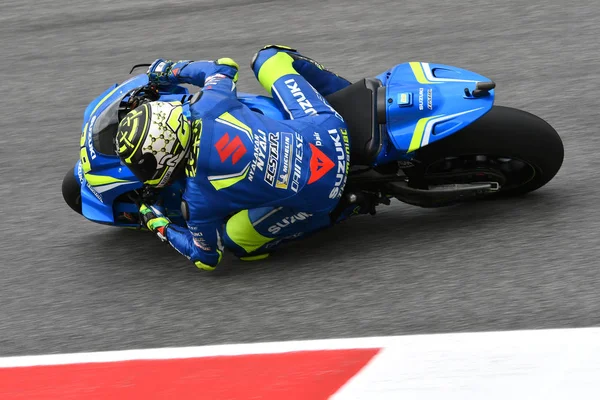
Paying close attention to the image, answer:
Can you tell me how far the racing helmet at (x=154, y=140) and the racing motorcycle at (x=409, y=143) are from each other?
41cm

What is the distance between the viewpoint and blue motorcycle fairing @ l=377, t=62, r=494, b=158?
4.38m

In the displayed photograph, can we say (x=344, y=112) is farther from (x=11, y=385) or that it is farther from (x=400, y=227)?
(x=11, y=385)

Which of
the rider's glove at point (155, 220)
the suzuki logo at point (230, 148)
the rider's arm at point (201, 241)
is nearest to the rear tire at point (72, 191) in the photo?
the rider's glove at point (155, 220)

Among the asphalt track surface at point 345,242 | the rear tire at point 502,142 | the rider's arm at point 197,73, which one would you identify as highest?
the rider's arm at point 197,73

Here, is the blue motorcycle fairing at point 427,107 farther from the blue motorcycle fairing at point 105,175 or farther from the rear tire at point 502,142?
the blue motorcycle fairing at point 105,175

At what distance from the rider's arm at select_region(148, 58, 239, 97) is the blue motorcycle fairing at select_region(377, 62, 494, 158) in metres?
0.83

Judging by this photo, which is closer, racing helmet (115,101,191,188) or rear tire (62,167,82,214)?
racing helmet (115,101,191,188)

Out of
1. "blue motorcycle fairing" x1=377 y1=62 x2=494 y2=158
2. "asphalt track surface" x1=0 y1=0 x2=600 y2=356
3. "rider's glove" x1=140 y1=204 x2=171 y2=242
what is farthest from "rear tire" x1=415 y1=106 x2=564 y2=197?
"rider's glove" x1=140 y1=204 x2=171 y2=242

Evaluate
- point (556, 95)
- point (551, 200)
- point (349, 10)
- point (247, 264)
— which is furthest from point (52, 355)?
point (349, 10)

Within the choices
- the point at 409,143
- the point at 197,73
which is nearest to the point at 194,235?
the point at 197,73

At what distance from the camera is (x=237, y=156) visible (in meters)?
4.37

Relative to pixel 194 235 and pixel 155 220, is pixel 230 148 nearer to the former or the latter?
pixel 194 235

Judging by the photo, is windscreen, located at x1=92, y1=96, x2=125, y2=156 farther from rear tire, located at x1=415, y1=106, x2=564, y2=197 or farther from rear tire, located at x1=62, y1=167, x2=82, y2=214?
rear tire, located at x1=415, y1=106, x2=564, y2=197

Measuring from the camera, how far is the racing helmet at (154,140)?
13.9ft
